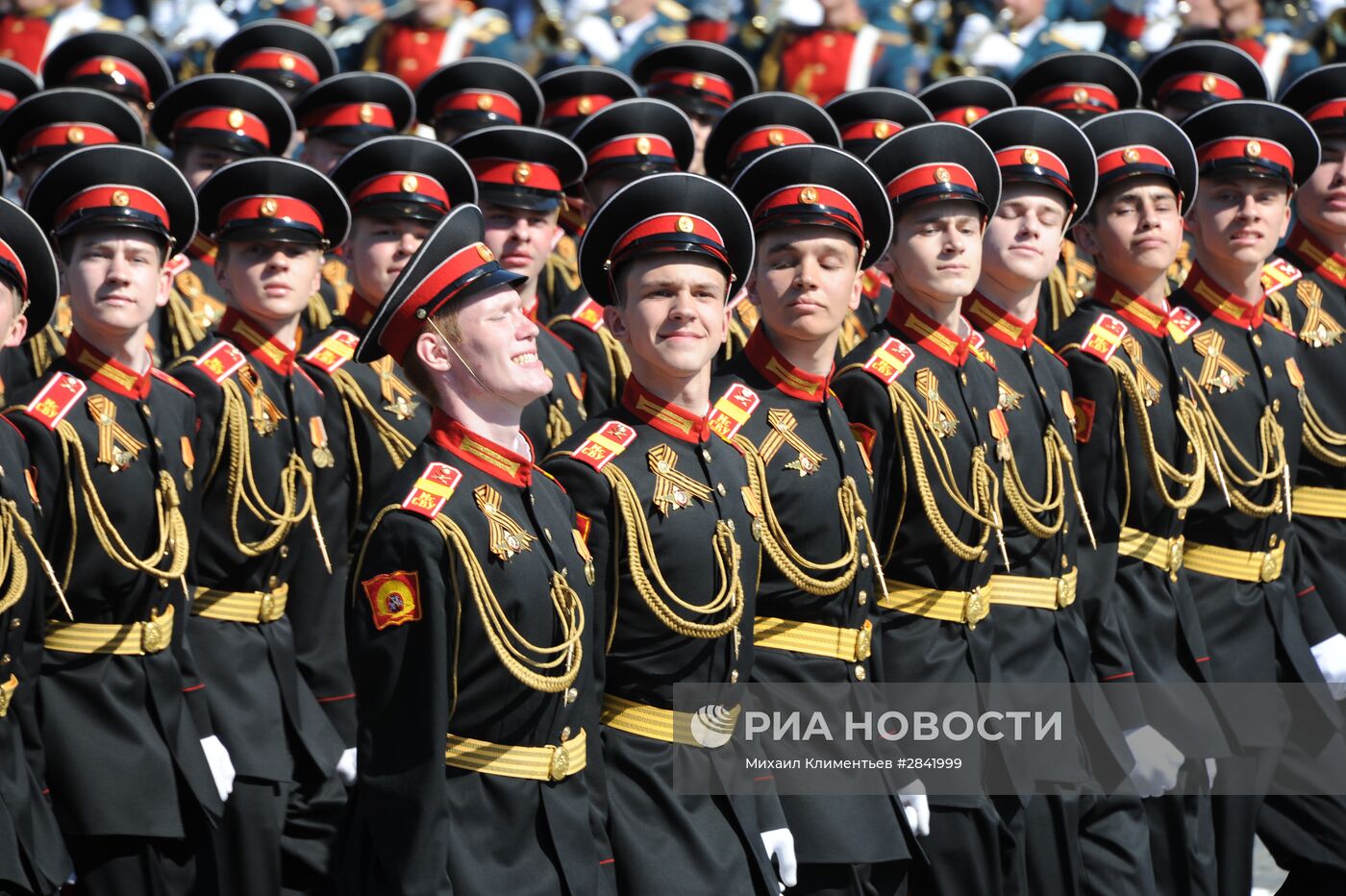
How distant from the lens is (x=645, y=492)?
5.99 m

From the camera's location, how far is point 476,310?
550 centimetres

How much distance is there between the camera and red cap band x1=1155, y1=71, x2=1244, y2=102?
10.3 metres

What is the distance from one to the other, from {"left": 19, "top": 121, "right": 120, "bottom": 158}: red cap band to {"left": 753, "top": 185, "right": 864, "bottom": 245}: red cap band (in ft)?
10.9

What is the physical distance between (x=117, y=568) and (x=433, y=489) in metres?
1.61

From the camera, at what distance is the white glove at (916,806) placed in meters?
6.56

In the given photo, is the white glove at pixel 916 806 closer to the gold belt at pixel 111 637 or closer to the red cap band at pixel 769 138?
the gold belt at pixel 111 637

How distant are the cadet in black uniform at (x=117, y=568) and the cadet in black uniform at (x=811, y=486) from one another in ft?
5.60

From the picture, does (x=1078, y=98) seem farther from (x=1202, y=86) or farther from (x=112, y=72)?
(x=112, y=72)

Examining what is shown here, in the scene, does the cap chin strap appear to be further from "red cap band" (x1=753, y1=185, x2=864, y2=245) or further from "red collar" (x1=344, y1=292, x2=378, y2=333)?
"red collar" (x1=344, y1=292, x2=378, y2=333)

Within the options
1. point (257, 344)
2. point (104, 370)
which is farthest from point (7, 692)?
point (257, 344)

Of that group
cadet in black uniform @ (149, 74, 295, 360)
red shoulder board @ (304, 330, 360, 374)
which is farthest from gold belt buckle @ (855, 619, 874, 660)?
cadet in black uniform @ (149, 74, 295, 360)

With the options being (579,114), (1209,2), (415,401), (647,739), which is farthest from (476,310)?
(1209,2)

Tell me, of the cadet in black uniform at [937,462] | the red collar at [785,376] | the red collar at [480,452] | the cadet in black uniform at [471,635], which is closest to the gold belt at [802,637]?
the cadet in black uniform at [937,462]

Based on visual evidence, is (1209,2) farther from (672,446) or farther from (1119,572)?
(672,446)
